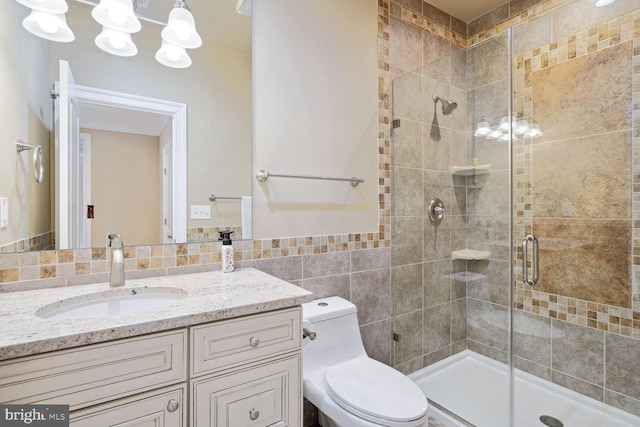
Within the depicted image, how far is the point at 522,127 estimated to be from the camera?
204 cm

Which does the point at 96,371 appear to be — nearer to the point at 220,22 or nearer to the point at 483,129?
the point at 220,22

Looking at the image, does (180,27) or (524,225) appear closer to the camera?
(180,27)

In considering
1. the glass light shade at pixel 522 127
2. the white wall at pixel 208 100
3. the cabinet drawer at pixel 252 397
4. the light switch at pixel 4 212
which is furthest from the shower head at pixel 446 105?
the light switch at pixel 4 212

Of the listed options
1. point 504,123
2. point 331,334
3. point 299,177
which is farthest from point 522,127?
point 331,334

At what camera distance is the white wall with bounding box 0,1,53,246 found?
107 centimetres

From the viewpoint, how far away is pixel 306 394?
1424mm

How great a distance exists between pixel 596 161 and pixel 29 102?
2680mm

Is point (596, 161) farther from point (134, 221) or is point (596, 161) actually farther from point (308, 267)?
point (134, 221)

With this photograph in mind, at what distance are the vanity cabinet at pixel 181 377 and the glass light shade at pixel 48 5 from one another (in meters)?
1.17

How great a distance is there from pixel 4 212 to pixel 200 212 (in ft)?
2.09

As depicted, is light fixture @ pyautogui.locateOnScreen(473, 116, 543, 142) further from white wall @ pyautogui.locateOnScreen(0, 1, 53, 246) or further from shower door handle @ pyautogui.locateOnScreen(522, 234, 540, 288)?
white wall @ pyautogui.locateOnScreen(0, 1, 53, 246)

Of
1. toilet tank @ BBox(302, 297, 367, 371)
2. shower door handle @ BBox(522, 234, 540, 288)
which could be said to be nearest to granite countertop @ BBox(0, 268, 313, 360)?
toilet tank @ BBox(302, 297, 367, 371)

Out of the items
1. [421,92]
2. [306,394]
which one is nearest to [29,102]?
[306,394]

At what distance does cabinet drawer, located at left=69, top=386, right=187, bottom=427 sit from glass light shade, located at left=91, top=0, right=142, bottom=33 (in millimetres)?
1304
